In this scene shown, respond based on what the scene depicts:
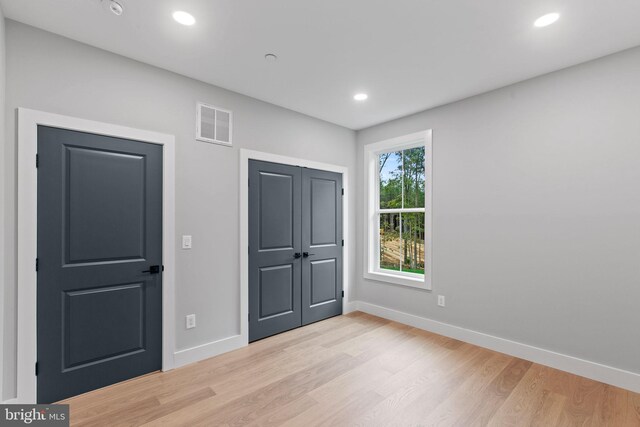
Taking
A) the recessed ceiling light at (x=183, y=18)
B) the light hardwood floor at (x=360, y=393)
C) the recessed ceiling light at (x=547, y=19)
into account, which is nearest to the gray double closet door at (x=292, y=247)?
the light hardwood floor at (x=360, y=393)

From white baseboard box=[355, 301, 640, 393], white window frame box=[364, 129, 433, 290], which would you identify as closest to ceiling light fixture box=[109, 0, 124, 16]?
white window frame box=[364, 129, 433, 290]

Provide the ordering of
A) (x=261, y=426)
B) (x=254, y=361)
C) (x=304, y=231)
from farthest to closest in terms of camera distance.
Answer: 1. (x=304, y=231)
2. (x=254, y=361)
3. (x=261, y=426)

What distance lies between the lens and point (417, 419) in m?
2.02

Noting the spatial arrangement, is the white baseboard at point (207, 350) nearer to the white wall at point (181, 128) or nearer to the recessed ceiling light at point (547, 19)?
the white wall at point (181, 128)

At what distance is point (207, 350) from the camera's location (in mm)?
2924

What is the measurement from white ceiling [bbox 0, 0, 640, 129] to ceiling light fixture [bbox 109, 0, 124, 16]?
0.03m

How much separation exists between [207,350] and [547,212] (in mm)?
3482

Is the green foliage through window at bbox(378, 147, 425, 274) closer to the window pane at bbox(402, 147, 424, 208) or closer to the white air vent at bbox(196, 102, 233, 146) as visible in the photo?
the window pane at bbox(402, 147, 424, 208)

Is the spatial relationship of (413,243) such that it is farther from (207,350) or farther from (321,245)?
(207,350)

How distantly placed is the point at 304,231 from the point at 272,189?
71 centimetres

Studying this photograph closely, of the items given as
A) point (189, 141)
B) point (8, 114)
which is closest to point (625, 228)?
point (189, 141)

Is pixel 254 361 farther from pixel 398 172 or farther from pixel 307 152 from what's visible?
pixel 398 172

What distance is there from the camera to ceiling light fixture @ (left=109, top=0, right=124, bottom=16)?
1.90 m

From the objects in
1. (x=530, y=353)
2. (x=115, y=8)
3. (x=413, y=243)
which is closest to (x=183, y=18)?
(x=115, y=8)
